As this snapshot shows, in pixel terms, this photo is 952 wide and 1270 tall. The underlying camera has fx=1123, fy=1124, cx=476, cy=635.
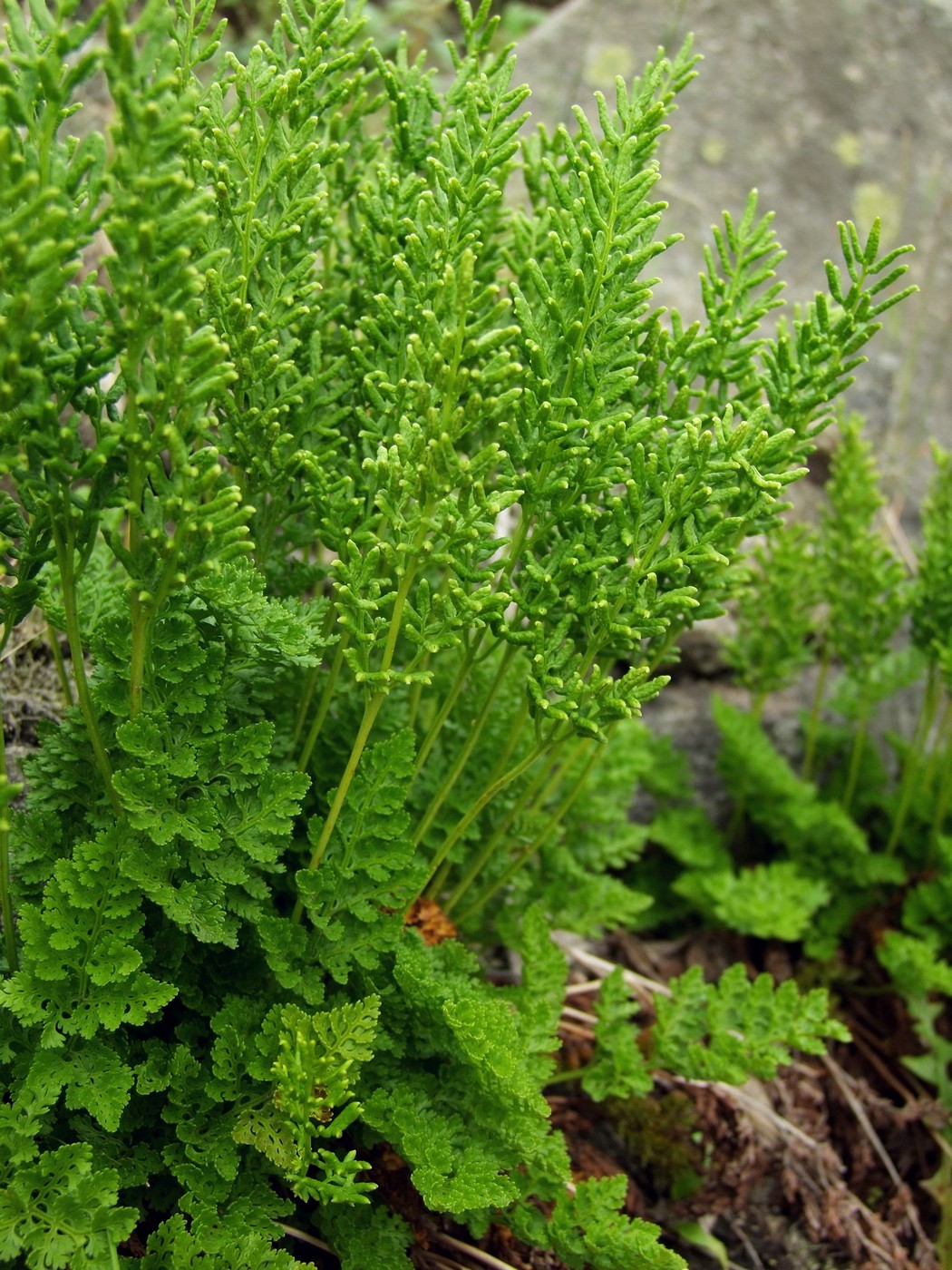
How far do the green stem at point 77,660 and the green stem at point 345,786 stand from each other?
0.31 metres

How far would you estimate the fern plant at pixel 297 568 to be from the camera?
58.4 inches

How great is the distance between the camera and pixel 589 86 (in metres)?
4.80

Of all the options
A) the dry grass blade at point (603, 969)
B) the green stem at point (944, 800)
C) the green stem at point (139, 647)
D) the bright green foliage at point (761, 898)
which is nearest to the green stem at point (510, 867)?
the dry grass blade at point (603, 969)

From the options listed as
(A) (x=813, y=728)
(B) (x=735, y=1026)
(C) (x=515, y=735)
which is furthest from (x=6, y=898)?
(A) (x=813, y=728)

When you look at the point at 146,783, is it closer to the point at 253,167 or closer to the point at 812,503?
the point at 253,167

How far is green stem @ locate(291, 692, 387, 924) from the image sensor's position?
171cm

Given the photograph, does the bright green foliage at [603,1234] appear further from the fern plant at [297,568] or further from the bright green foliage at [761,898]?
the bright green foliage at [761,898]

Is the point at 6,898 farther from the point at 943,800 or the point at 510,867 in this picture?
the point at 943,800

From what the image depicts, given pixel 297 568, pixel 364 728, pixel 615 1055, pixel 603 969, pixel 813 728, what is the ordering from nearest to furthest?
1. pixel 364 728
2. pixel 297 568
3. pixel 615 1055
4. pixel 603 969
5. pixel 813 728

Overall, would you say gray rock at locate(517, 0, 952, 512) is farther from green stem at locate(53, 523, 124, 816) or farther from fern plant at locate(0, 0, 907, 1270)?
green stem at locate(53, 523, 124, 816)

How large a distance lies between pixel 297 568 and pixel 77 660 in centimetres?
54

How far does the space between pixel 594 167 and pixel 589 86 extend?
138 inches

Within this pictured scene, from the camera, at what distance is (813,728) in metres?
Result: 3.43

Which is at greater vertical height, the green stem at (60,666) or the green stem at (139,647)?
the green stem at (139,647)
